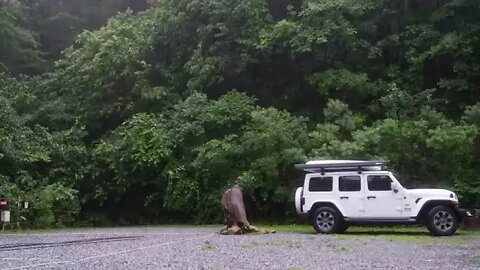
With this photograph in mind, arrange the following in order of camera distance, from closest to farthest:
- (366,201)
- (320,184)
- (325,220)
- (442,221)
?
1. (442,221)
2. (366,201)
3. (325,220)
4. (320,184)

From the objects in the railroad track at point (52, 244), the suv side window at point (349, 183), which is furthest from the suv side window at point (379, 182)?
the railroad track at point (52, 244)

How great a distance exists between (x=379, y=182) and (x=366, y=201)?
58 cm

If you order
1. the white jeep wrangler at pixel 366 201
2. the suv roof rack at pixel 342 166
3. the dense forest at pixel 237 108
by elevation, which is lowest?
the white jeep wrangler at pixel 366 201

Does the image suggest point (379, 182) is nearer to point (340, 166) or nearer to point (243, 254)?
point (340, 166)

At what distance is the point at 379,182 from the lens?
1631 cm

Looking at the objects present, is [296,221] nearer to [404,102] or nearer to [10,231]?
[404,102]

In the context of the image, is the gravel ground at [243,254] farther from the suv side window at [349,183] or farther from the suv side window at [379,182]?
the suv side window at [349,183]

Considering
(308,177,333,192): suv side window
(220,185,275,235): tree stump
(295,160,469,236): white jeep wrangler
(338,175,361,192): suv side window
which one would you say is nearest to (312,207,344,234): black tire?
(295,160,469,236): white jeep wrangler

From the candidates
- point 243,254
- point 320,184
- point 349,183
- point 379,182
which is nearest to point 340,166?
point 349,183

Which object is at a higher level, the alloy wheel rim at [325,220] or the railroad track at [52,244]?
the alloy wheel rim at [325,220]

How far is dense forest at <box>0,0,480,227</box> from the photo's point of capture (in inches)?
817

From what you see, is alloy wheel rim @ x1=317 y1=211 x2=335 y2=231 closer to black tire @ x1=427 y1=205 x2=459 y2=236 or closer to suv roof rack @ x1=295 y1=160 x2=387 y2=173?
suv roof rack @ x1=295 y1=160 x2=387 y2=173

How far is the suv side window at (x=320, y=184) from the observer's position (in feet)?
55.2

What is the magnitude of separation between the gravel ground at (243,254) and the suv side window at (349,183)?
193cm
